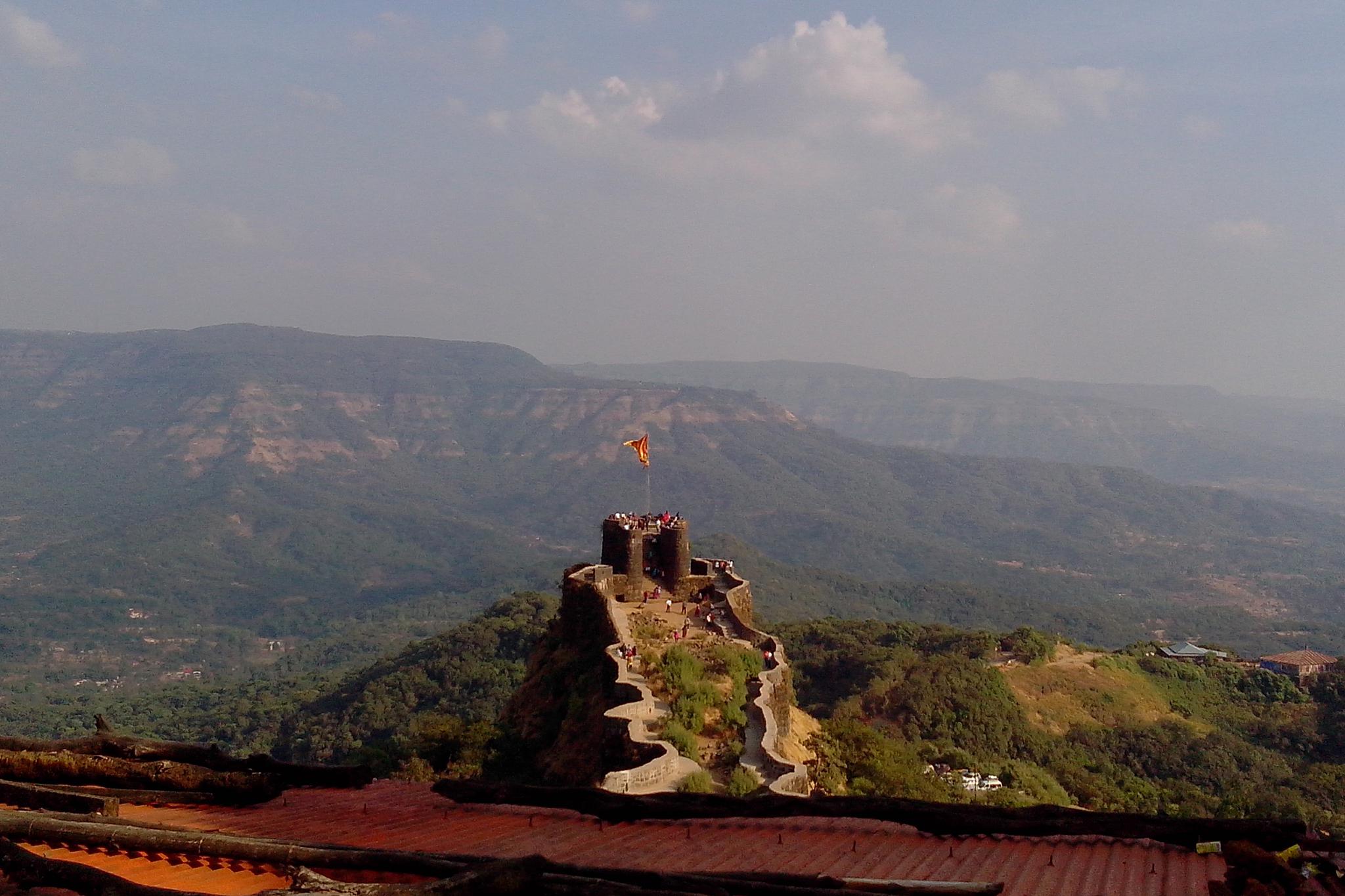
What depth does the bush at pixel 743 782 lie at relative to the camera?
1914 centimetres

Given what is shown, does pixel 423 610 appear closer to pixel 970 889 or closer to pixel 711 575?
pixel 711 575

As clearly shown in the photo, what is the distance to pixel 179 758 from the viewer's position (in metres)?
10.6

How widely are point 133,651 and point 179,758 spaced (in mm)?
147807

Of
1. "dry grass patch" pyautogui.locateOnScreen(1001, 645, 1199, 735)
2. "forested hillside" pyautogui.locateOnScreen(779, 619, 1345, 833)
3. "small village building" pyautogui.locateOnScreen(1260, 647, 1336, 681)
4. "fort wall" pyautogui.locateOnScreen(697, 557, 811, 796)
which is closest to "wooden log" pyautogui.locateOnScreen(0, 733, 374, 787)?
"fort wall" pyautogui.locateOnScreen(697, 557, 811, 796)

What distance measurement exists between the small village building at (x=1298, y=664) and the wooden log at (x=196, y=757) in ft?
214

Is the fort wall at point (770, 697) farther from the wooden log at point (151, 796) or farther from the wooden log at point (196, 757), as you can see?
the wooden log at point (151, 796)

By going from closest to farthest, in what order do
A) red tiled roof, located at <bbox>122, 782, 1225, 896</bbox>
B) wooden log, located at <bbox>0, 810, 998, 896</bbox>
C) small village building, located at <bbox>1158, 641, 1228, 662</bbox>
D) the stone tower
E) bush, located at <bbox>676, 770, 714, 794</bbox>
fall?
wooden log, located at <bbox>0, 810, 998, 896</bbox> < red tiled roof, located at <bbox>122, 782, 1225, 896</bbox> < bush, located at <bbox>676, 770, 714, 794</bbox> < the stone tower < small village building, located at <bbox>1158, 641, 1228, 662</bbox>

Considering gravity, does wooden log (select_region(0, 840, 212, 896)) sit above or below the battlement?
above

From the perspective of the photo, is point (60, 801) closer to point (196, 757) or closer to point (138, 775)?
point (138, 775)

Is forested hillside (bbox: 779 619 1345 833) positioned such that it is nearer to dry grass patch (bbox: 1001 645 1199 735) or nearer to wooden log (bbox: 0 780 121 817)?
dry grass patch (bbox: 1001 645 1199 735)

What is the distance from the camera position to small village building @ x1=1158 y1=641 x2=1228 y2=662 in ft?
216

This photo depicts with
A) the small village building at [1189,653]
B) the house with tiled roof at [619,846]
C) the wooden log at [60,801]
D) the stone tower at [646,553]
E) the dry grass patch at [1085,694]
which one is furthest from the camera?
the small village building at [1189,653]

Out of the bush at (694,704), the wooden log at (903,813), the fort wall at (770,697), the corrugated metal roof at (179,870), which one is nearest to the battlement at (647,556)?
the fort wall at (770,697)

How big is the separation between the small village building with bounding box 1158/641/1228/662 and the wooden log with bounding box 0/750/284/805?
65.6 meters
